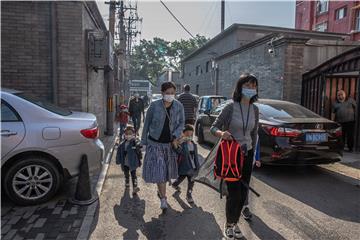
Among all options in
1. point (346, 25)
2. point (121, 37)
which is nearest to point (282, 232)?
point (121, 37)

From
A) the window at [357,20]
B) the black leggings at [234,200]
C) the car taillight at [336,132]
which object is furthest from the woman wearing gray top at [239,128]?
the window at [357,20]

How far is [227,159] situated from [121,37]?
→ 54.6ft

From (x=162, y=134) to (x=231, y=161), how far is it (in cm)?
115

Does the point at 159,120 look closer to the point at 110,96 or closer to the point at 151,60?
the point at 110,96

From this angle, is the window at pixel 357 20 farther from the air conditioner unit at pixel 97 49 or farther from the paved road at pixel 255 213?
the air conditioner unit at pixel 97 49

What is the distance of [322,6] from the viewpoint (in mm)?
32469

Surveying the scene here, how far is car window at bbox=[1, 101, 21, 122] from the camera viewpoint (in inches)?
172

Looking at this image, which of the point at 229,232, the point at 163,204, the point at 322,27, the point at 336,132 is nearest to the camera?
the point at 229,232

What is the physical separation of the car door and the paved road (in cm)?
145

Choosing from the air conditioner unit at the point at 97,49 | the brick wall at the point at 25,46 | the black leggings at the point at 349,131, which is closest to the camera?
the brick wall at the point at 25,46

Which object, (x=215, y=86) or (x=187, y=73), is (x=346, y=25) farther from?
(x=187, y=73)

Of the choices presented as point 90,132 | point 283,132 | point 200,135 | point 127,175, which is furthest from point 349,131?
point 90,132

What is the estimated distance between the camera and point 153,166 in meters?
4.35

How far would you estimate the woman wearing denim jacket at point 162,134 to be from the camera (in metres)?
4.34
